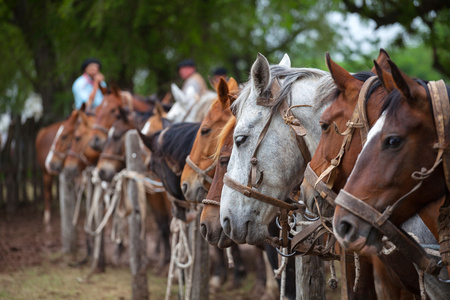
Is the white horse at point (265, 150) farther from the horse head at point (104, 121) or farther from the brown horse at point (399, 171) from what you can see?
the horse head at point (104, 121)

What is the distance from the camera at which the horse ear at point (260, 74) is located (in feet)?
9.77

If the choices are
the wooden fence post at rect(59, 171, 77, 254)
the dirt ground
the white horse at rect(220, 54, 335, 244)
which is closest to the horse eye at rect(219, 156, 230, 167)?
the white horse at rect(220, 54, 335, 244)

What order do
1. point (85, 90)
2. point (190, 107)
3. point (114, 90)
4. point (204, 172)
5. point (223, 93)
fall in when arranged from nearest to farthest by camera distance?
point (223, 93)
point (204, 172)
point (190, 107)
point (114, 90)
point (85, 90)

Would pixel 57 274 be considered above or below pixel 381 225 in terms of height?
below

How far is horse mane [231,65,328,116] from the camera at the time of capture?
10.1ft

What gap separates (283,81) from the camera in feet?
10.4

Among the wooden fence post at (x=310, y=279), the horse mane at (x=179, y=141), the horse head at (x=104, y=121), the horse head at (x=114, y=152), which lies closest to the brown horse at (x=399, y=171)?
the wooden fence post at (x=310, y=279)

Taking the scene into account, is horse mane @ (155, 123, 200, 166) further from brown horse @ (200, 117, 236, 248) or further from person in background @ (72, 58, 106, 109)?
person in background @ (72, 58, 106, 109)

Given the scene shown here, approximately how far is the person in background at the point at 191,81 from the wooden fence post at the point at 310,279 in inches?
158

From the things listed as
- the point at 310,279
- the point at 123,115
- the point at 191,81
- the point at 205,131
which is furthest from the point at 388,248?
the point at 191,81

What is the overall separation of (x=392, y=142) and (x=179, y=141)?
284 cm

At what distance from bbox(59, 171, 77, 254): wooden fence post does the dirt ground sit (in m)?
0.19

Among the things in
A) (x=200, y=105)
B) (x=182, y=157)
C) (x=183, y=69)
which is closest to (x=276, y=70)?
(x=182, y=157)

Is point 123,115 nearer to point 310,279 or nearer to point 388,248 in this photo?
point 310,279
